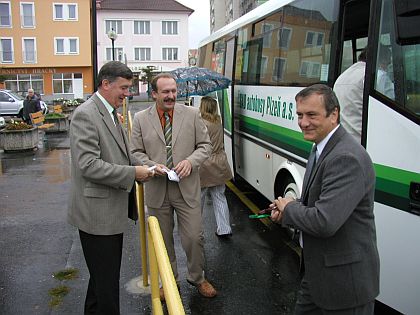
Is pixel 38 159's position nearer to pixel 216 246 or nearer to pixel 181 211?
pixel 216 246

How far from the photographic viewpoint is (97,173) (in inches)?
120

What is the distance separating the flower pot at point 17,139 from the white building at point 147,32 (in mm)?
47316

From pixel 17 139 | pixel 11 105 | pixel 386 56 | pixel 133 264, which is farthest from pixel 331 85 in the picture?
pixel 11 105

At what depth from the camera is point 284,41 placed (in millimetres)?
5961

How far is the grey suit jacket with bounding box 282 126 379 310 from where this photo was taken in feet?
7.40

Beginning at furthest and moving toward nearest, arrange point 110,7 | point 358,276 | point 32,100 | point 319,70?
point 110,7 → point 32,100 → point 319,70 → point 358,276

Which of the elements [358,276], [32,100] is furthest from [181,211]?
[32,100]

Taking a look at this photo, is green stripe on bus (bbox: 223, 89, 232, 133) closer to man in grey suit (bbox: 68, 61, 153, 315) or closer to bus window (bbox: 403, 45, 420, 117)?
bus window (bbox: 403, 45, 420, 117)

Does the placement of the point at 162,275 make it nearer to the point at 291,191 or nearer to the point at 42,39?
the point at 291,191

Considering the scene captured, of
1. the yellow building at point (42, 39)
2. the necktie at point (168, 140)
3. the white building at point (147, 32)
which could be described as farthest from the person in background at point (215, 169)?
the white building at point (147, 32)

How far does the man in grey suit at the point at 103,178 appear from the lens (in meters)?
3.08

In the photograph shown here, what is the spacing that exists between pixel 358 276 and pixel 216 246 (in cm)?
370

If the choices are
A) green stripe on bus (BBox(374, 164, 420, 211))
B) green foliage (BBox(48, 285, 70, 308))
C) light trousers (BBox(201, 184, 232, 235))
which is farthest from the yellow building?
green stripe on bus (BBox(374, 164, 420, 211))

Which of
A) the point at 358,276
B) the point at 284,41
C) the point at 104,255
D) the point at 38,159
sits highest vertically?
the point at 284,41
